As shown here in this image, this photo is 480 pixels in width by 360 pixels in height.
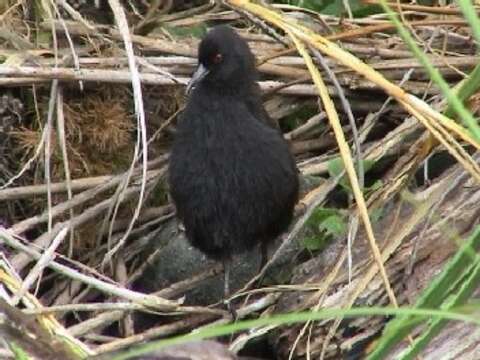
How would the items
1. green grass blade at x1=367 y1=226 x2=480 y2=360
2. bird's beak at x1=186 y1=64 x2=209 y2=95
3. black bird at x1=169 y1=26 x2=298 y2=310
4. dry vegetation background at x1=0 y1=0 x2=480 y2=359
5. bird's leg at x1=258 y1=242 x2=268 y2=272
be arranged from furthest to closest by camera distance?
1. bird's leg at x1=258 y1=242 x2=268 y2=272
2. bird's beak at x1=186 y1=64 x2=209 y2=95
3. black bird at x1=169 y1=26 x2=298 y2=310
4. dry vegetation background at x1=0 y1=0 x2=480 y2=359
5. green grass blade at x1=367 y1=226 x2=480 y2=360

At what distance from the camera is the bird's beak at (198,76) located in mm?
3277

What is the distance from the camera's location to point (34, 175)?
3488mm

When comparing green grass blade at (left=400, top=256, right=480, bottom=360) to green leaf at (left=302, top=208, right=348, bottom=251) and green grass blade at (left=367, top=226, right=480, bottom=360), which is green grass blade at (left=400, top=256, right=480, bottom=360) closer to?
green grass blade at (left=367, top=226, right=480, bottom=360)

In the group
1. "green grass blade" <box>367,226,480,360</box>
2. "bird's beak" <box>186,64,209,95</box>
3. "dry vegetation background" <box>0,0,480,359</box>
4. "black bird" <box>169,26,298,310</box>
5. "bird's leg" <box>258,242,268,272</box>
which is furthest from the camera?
"bird's leg" <box>258,242,268,272</box>

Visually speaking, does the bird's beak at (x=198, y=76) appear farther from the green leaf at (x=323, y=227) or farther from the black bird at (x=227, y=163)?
the green leaf at (x=323, y=227)

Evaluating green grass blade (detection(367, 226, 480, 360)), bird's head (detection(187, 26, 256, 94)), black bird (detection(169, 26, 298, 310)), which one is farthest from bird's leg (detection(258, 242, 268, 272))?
green grass blade (detection(367, 226, 480, 360))

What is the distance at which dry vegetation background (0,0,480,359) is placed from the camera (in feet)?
9.83

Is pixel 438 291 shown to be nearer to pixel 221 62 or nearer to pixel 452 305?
pixel 452 305

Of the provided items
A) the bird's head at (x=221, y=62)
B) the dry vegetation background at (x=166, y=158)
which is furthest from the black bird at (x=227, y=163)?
the dry vegetation background at (x=166, y=158)

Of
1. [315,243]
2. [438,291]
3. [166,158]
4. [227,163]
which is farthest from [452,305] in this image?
[166,158]

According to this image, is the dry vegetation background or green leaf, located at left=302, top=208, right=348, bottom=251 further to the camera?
green leaf, located at left=302, top=208, right=348, bottom=251

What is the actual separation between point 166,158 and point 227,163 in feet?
1.64

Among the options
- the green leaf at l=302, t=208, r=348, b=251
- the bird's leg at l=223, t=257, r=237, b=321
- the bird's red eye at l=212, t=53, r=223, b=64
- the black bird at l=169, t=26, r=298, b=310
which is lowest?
the bird's leg at l=223, t=257, r=237, b=321

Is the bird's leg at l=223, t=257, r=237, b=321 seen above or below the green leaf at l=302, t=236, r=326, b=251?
below
